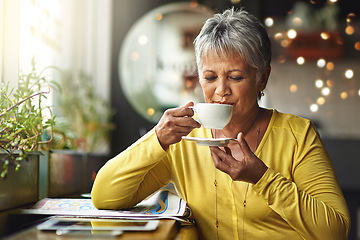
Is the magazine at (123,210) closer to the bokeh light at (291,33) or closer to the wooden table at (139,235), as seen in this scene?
the wooden table at (139,235)

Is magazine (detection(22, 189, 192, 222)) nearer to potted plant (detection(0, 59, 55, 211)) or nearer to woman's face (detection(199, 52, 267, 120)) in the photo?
potted plant (detection(0, 59, 55, 211))

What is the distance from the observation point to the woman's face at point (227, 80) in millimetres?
1383

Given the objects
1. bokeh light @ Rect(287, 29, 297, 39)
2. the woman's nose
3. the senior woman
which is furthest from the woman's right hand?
bokeh light @ Rect(287, 29, 297, 39)

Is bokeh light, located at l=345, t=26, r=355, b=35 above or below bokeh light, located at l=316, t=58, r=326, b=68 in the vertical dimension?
above

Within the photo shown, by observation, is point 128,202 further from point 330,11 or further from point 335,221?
point 330,11

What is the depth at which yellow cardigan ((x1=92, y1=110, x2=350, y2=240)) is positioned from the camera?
1207 mm

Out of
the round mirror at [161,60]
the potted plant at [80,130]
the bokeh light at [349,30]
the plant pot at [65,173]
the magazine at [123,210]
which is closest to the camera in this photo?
the magazine at [123,210]

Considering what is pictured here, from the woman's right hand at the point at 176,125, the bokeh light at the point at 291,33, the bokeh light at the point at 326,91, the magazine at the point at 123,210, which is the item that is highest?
the bokeh light at the point at 291,33

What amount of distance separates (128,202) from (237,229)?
36 cm

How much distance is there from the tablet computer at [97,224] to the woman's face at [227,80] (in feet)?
1.61

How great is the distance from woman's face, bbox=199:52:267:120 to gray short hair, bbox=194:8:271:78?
2cm

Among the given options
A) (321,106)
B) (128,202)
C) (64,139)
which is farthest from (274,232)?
(321,106)

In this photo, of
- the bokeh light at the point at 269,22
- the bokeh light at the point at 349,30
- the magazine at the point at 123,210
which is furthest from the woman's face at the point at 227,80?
the bokeh light at the point at 349,30

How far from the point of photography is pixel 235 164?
3.87ft
